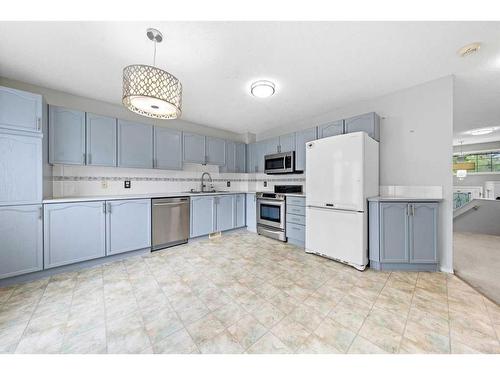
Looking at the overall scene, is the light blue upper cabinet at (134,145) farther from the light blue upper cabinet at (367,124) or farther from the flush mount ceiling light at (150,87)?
the light blue upper cabinet at (367,124)

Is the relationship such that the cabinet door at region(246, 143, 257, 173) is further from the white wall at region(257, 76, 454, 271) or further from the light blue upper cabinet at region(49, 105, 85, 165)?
the light blue upper cabinet at region(49, 105, 85, 165)

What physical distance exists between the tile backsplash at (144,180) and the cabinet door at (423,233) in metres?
1.89

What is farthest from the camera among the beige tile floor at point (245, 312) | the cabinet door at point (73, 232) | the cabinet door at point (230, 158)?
the cabinet door at point (230, 158)

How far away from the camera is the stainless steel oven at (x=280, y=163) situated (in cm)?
365

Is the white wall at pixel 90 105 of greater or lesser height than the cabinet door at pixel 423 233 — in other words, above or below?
above

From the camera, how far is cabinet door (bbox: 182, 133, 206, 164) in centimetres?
358

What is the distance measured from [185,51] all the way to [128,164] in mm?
1923

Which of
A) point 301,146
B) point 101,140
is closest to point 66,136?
point 101,140

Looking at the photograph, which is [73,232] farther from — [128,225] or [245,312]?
[245,312]

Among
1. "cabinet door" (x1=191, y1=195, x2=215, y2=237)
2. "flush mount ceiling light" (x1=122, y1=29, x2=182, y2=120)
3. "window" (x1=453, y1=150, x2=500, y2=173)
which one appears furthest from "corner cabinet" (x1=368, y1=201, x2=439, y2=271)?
"window" (x1=453, y1=150, x2=500, y2=173)

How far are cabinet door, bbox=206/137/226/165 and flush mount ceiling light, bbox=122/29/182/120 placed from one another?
2.25 m

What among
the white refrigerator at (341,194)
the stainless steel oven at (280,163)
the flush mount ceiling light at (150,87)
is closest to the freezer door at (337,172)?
the white refrigerator at (341,194)

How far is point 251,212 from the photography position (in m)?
4.09

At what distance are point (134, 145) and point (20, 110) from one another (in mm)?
1168
